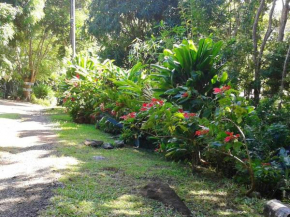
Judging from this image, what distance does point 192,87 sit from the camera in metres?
5.01

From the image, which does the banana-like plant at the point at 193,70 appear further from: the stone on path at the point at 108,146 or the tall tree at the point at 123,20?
the tall tree at the point at 123,20

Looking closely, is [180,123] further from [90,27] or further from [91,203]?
[90,27]

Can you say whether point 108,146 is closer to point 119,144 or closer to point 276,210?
point 119,144

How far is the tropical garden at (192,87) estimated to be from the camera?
401cm

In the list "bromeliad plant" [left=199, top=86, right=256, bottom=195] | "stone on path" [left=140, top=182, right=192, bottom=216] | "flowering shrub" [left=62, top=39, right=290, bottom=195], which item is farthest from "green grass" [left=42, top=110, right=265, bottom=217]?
"bromeliad plant" [left=199, top=86, right=256, bottom=195]

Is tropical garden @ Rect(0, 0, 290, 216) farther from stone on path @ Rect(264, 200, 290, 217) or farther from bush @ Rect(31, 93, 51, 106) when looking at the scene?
bush @ Rect(31, 93, 51, 106)

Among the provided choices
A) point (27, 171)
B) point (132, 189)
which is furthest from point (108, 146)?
point (132, 189)

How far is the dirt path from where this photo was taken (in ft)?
10.4

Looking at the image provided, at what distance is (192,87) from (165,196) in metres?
2.06

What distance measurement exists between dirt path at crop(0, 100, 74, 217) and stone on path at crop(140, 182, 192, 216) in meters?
1.02

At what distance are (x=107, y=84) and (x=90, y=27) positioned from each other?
814 centimetres

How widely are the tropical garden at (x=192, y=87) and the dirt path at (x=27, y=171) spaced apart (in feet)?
1.15

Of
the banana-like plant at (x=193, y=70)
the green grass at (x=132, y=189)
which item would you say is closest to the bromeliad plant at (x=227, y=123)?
the green grass at (x=132, y=189)

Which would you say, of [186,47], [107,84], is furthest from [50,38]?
[186,47]
